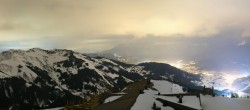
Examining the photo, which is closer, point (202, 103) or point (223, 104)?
point (202, 103)

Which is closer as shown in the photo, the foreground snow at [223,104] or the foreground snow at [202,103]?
the foreground snow at [202,103]

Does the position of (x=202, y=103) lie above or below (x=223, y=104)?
above

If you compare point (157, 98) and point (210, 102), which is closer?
point (157, 98)

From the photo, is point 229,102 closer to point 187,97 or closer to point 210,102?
point 210,102

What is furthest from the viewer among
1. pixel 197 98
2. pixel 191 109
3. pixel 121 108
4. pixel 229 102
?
pixel 229 102

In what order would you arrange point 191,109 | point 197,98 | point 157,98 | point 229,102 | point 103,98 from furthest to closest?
point 103,98, point 229,102, point 197,98, point 157,98, point 191,109

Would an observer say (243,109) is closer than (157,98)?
No

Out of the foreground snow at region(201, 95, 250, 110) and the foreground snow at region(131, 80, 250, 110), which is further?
the foreground snow at region(201, 95, 250, 110)

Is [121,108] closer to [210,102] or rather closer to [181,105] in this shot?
[181,105]

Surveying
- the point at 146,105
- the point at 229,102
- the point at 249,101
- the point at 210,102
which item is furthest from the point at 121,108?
the point at 249,101

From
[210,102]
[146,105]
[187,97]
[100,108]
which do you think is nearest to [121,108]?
[146,105]
